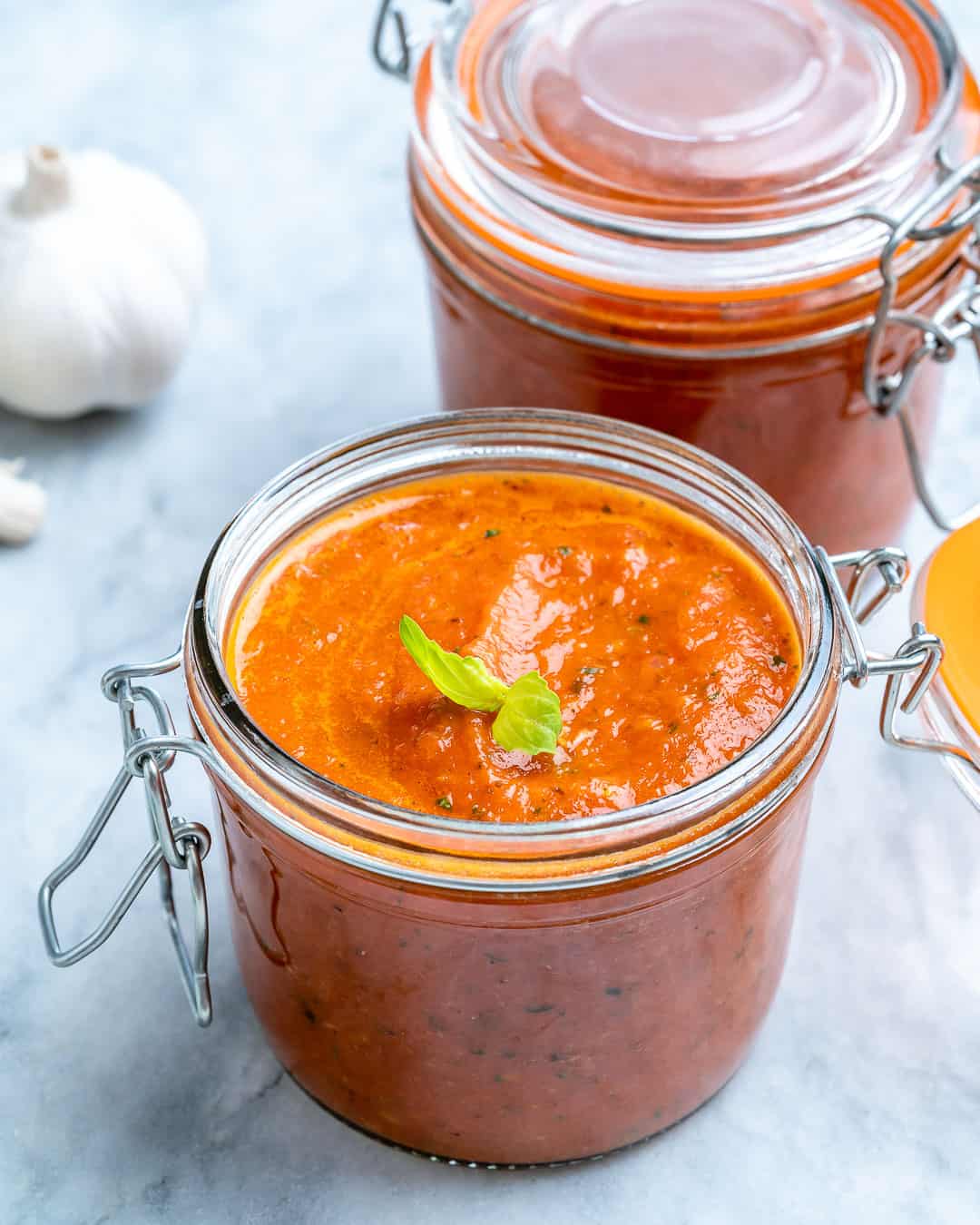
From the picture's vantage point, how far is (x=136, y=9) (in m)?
3.38

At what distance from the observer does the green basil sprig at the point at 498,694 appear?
5.08ft

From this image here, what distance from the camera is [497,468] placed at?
1934 millimetres

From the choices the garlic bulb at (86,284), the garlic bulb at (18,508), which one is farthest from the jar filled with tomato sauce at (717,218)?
the garlic bulb at (18,508)

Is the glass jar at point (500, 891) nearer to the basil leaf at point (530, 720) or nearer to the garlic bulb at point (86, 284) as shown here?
the basil leaf at point (530, 720)

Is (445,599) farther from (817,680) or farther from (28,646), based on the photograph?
(28,646)

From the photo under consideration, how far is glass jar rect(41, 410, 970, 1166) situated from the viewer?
4.92 ft

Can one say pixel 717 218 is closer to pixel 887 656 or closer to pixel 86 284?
pixel 887 656

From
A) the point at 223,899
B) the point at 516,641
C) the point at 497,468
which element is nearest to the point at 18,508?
the point at 223,899

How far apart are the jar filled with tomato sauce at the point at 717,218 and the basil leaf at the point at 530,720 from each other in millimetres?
627

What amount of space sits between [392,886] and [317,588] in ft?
1.33

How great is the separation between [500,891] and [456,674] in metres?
0.22

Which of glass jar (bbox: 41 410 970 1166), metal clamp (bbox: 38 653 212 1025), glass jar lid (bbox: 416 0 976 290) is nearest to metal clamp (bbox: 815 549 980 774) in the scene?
glass jar (bbox: 41 410 970 1166)

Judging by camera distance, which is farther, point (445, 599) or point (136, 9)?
point (136, 9)

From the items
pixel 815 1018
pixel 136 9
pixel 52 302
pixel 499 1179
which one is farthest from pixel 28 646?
pixel 136 9
